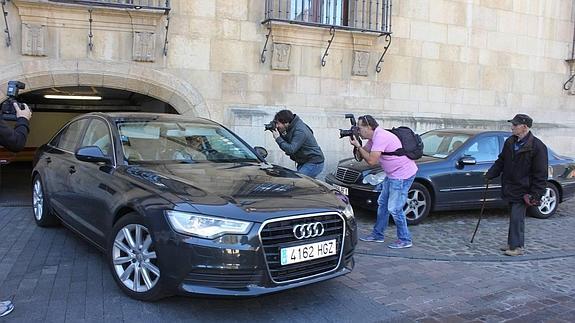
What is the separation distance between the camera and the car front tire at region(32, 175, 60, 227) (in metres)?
6.03

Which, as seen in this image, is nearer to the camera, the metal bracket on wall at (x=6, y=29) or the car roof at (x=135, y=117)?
the car roof at (x=135, y=117)

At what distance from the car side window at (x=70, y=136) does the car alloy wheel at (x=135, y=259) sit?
80.7 inches

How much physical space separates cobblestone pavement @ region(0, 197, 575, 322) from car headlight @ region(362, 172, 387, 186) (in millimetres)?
950

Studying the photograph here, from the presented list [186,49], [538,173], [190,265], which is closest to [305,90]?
[186,49]

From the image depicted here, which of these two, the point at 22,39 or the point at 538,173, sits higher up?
the point at 22,39

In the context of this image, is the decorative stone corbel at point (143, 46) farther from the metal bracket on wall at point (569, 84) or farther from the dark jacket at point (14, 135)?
the metal bracket on wall at point (569, 84)

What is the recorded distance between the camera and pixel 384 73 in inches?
418

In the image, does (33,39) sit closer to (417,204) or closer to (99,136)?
(99,136)

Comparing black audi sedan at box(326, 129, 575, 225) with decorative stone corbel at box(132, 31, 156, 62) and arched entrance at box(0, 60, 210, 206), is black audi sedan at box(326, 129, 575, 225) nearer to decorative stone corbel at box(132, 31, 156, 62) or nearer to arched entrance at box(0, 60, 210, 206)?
arched entrance at box(0, 60, 210, 206)

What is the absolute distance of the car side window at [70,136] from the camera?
567 centimetres

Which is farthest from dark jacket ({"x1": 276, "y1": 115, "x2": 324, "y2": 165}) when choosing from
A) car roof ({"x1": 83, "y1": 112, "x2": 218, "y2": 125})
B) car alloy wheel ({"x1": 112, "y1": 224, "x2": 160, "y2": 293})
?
car alloy wheel ({"x1": 112, "y1": 224, "x2": 160, "y2": 293})

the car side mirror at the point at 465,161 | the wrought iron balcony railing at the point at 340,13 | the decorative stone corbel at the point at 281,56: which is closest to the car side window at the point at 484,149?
the car side mirror at the point at 465,161

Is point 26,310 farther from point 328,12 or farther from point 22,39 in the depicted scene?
point 328,12

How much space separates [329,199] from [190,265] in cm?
125
